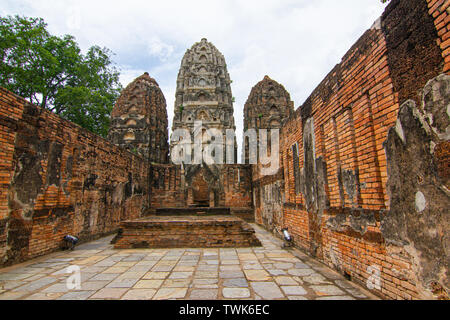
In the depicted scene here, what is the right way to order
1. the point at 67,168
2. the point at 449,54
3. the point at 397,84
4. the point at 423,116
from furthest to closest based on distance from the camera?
the point at 67,168
the point at 397,84
the point at 423,116
the point at 449,54

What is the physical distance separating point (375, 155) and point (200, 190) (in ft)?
42.1

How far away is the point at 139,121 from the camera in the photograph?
55.8 feet

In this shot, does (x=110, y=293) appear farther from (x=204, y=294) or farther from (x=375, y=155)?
(x=375, y=155)

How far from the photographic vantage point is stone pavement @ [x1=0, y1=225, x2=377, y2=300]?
3.07 m

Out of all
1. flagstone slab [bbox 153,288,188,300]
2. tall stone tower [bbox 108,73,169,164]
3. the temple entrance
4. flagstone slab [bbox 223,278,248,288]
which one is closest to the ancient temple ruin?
flagstone slab [bbox 223,278,248,288]

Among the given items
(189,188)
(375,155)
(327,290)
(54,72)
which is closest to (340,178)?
(375,155)

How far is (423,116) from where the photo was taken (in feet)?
7.57

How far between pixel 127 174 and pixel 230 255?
22.8 feet

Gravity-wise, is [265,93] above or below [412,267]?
above

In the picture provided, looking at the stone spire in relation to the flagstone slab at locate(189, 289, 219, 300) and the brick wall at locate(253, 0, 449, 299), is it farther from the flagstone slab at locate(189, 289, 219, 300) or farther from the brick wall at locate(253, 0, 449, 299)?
the flagstone slab at locate(189, 289, 219, 300)

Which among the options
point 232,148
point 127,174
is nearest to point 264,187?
point 127,174

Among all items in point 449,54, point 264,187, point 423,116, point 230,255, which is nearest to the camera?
point 449,54

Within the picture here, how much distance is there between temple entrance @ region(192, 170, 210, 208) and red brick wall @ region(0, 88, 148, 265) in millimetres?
6517
